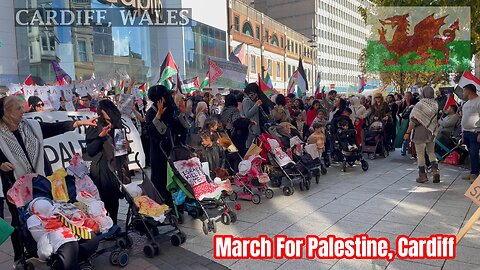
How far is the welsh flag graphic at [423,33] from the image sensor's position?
1265cm

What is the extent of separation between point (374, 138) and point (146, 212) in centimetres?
791

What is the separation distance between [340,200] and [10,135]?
4956 millimetres

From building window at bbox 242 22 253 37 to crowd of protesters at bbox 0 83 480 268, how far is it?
114 feet

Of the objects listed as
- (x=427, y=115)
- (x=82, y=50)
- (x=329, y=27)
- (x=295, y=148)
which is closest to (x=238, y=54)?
(x=295, y=148)

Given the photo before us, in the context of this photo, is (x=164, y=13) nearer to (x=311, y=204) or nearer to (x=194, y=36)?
(x=194, y=36)

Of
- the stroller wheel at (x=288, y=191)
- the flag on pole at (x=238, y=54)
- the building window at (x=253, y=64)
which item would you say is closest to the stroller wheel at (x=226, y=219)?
the stroller wheel at (x=288, y=191)

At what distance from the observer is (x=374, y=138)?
1062 cm

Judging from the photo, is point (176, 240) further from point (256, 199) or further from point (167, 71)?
point (167, 71)

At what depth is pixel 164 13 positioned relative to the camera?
33.7 meters

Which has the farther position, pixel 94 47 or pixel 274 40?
pixel 274 40

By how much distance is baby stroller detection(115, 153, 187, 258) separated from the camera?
4402 mm

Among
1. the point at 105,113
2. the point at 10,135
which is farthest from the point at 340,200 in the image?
the point at 10,135

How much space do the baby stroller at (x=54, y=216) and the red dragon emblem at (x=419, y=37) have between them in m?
12.9

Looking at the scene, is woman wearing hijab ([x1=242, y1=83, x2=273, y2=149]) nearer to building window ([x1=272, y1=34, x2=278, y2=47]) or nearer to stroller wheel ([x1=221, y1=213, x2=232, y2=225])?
stroller wheel ([x1=221, y1=213, x2=232, y2=225])
